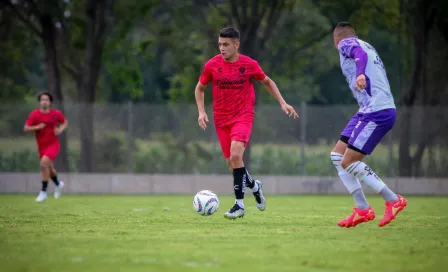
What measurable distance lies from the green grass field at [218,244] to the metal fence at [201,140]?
39.3ft

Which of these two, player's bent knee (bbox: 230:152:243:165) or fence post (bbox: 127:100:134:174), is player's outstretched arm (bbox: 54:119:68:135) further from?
player's bent knee (bbox: 230:152:243:165)

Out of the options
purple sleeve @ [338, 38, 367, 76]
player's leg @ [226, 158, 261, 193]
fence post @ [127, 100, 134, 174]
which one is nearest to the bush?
fence post @ [127, 100, 134, 174]

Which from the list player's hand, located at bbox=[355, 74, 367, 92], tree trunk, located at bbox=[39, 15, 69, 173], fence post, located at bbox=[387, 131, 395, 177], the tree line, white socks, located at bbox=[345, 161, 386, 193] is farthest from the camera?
tree trunk, located at bbox=[39, 15, 69, 173]

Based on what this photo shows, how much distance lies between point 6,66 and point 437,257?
29.6m

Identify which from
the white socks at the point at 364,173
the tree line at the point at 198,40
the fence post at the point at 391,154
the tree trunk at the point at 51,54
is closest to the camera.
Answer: the white socks at the point at 364,173

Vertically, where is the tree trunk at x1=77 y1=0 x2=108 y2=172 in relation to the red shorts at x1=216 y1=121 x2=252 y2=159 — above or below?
above

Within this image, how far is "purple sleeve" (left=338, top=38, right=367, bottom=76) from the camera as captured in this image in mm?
10320

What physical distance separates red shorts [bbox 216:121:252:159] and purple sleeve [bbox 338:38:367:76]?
2.04 m

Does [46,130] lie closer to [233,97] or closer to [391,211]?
[233,97]

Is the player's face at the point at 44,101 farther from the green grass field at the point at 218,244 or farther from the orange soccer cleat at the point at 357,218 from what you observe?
the orange soccer cleat at the point at 357,218

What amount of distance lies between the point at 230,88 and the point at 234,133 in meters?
0.63

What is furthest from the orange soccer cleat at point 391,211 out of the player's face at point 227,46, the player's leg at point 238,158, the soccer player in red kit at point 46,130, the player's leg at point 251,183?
the soccer player in red kit at point 46,130

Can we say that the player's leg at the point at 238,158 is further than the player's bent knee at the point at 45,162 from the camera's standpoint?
No

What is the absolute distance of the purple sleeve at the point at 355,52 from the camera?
33.9 ft
